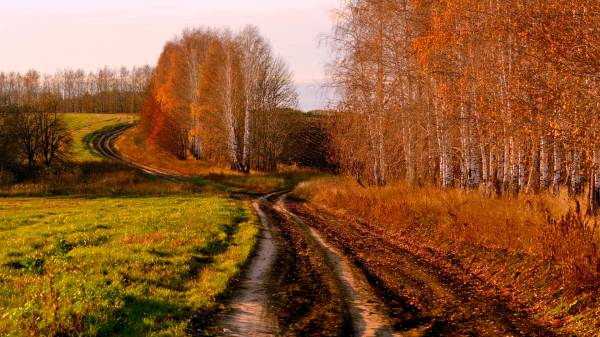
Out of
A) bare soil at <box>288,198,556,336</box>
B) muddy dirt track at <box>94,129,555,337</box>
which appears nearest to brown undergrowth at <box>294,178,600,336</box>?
bare soil at <box>288,198,556,336</box>

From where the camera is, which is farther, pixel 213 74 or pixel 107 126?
pixel 107 126

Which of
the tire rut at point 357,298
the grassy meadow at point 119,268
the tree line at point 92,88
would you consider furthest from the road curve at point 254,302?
the tree line at point 92,88

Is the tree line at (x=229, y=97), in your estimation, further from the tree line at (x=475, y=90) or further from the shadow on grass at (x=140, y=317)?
the shadow on grass at (x=140, y=317)

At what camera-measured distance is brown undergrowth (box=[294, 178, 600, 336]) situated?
9.20 meters

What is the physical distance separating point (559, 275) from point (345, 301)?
15.1ft

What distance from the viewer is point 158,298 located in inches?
376

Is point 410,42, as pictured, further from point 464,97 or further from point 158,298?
point 158,298

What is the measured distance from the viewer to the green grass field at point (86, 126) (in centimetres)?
6838

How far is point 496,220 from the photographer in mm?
14383

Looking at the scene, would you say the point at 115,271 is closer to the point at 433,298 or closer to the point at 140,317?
the point at 140,317

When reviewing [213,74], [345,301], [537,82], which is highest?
[213,74]

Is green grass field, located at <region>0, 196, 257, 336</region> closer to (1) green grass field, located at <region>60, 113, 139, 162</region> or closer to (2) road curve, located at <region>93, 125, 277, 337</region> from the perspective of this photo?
(2) road curve, located at <region>93, 125, 277, 337</region>

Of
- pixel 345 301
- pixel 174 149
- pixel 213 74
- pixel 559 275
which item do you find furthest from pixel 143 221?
pixel 174 149

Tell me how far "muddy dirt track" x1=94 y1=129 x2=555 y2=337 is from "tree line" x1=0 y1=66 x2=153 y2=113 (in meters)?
108
